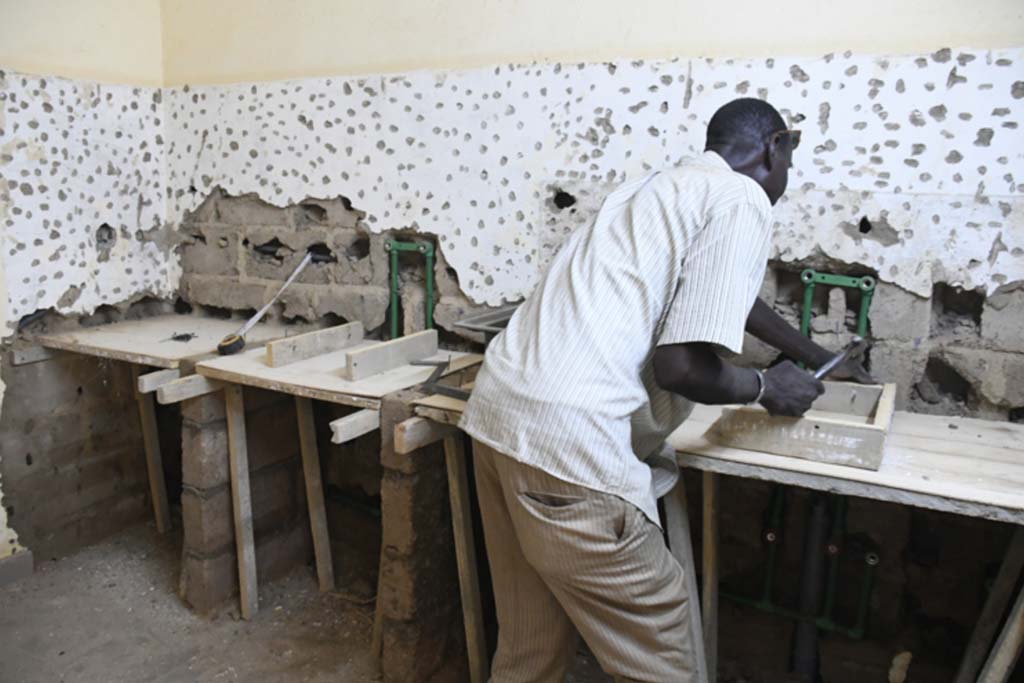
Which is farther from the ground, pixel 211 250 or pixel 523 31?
pixel 523 31

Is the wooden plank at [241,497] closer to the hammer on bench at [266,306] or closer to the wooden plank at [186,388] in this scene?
the wooden plank at [186,388]

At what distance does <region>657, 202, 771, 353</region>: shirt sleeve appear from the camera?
4.97ft

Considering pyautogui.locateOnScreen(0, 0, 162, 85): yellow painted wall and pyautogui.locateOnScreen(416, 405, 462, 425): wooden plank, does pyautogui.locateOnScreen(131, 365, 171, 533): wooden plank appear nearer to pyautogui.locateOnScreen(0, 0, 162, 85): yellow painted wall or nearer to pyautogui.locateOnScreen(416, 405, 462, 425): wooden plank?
pyautogui.locateOnScreen(0, 0, 162, 85): yellow painted wall

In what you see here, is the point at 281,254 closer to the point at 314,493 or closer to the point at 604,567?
the point at 314,493

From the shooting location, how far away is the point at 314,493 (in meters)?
3.06

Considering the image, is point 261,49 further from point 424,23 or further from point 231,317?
point 231,317

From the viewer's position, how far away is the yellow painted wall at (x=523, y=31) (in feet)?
7.15

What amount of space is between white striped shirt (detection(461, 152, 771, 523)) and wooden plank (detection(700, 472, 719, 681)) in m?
0.53

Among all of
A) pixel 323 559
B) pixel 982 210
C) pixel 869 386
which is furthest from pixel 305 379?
pixel 982 210

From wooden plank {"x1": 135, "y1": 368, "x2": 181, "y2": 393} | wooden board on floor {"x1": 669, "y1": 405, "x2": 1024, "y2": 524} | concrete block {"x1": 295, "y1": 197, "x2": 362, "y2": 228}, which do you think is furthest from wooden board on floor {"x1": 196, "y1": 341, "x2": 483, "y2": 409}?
wooden board on floor {"x1": 669, "y1": 405, "x2": 1024, "y2": 524}

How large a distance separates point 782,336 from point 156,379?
1.97m

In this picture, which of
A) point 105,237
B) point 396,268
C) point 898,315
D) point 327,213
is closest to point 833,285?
point 898,315

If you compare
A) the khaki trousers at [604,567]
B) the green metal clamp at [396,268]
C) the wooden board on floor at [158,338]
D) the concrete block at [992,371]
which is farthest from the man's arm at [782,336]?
the wooden board on floor at [158,338]

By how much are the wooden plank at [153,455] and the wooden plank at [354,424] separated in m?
1.61
